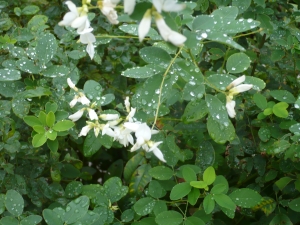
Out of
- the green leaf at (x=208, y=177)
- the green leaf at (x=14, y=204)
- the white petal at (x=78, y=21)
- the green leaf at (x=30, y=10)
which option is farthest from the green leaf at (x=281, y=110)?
the green leaf at (x=30, y=10)

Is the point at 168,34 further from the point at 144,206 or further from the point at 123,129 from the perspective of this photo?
the point at 144,206

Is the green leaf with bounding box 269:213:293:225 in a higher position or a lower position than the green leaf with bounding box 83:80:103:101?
lower

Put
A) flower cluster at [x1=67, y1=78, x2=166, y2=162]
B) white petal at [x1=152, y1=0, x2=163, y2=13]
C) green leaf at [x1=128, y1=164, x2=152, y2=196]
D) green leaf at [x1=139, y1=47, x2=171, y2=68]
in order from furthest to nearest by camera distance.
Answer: green leaf at [x1=128, y1=164, x2=152, y2=196]
green leaf at [x1=139, y1=47, x2=171, y2=68]
flower cluster at [x1=67, y1=78, x2=166, y2=162]
white petal at [x1=152, y1=0, x2=163, y2=13]

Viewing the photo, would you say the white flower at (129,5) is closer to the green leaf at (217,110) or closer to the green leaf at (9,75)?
the green leaf at (217,110)

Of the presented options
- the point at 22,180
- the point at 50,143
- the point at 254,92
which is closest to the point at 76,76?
the point at 50,143

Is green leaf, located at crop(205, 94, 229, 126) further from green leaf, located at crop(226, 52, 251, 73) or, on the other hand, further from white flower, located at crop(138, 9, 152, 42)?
white flower, located at crop(138, 9, 152, 42)

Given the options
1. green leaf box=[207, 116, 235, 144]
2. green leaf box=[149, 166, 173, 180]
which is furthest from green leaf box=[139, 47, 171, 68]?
green leaf box=[149, 166, 173, 180]

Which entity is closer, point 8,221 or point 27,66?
point 8,221

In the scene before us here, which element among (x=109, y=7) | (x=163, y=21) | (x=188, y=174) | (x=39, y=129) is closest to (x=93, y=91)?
(x=39, y=129)
